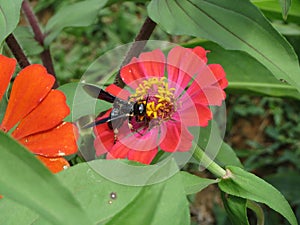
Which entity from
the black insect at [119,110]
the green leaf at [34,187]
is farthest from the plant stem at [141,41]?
the green leaf at [34,187]

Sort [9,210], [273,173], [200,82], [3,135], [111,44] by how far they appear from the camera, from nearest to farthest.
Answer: [3,135], [9,210], [200,82], [273,173], [111,44]

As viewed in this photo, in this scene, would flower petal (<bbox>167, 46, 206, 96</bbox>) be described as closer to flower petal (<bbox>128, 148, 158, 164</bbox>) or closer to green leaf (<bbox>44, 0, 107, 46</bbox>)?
flower petal (<bbox>128, 148, 158, 164</bbox>)

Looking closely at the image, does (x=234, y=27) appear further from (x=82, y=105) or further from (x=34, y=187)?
(x=34, y=187)

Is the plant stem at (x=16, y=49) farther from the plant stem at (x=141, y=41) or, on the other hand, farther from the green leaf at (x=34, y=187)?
the green leaf at (x=34, y=187)

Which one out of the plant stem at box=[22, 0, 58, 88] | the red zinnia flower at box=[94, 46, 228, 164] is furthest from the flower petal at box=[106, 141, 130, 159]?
the plant stem at box=[22, 0, 58, 88]

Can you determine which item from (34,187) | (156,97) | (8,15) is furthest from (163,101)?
(34,187)

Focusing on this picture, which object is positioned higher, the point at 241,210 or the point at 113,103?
the point at 113,103

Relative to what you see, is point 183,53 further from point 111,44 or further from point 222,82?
point 111,44

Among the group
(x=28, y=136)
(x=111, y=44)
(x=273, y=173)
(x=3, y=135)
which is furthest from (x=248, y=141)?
(x=3, y=135)
